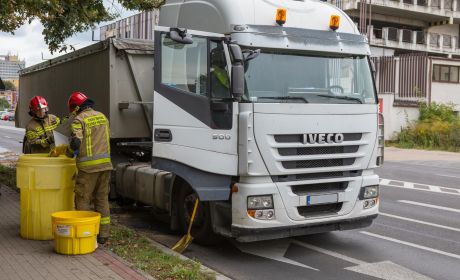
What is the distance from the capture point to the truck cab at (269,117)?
20.0 ft

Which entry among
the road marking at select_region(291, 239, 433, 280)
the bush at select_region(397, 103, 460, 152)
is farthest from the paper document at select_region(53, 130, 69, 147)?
the bush at select_region(397, 103, 460, 152)

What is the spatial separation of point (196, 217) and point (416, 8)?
135ft

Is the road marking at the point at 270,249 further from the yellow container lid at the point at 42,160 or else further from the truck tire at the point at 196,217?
the yellow container lid at the point at 42,160

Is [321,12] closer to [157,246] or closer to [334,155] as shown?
[334,155]

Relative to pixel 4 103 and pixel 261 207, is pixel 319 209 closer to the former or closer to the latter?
pixel 261 207

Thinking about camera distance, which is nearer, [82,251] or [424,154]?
[82,251]

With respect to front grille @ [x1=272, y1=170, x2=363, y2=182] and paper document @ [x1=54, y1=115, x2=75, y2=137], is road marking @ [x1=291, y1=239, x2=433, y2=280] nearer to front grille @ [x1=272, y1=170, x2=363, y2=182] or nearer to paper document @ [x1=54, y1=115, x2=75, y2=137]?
front grille @ [x1=272, y1=170, x2=363, y2=182]

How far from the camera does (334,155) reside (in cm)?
645

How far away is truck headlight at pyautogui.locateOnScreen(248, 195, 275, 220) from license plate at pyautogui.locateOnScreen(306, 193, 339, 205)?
49 cm

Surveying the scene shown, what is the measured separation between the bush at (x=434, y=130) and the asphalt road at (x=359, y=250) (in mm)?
17297

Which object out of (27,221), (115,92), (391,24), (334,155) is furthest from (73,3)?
(391,24)

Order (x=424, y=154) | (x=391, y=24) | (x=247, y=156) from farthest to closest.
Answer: (x=391, y=24) → (x=424, y=154) → (x=247, y=156)

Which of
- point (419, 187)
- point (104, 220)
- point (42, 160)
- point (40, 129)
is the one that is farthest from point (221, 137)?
point (419, 187)

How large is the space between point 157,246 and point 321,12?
3.57 meters
